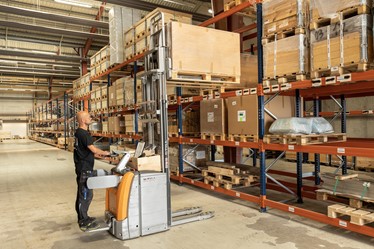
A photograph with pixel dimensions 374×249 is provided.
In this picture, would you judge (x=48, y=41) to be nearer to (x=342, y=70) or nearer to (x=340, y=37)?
(x=340, y=37)

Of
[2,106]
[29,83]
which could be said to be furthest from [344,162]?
[2,106]

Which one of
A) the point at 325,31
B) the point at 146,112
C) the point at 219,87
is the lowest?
the point at 146,112

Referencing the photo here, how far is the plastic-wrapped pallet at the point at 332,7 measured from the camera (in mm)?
3948

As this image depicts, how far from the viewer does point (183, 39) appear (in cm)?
544

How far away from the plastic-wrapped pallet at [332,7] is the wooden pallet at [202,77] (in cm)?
196

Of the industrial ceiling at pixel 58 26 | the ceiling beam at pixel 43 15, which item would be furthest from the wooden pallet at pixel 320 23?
the ceiling beam at pixel 43 15

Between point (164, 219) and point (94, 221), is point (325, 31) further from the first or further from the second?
point (94, 221)

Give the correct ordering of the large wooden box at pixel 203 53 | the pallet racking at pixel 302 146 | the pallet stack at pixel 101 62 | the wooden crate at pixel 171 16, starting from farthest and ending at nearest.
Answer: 1. the pallet stack at pixel 101 62
2. the wooden crate at pixel 171 16
3. the large wooden box at pixel 203 53
4. the pallet racking at pixel 302 146

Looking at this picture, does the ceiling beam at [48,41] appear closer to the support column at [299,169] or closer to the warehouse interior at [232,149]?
the warehouse interior at [232,149]

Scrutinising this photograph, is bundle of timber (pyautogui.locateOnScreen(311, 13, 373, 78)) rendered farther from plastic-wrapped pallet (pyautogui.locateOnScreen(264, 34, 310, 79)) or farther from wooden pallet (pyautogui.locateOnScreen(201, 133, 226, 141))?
wooden pallet (pyautogui.locateOnScreen(201, 133, 226, 141))

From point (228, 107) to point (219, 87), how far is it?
2.33 ft

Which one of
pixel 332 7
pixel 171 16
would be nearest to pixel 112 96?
pixel 171 16

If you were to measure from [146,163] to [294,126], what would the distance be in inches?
96.5

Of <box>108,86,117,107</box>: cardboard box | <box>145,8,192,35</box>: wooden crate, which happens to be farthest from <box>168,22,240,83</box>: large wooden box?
<box>108,86,117,107</box>: cardboard box
